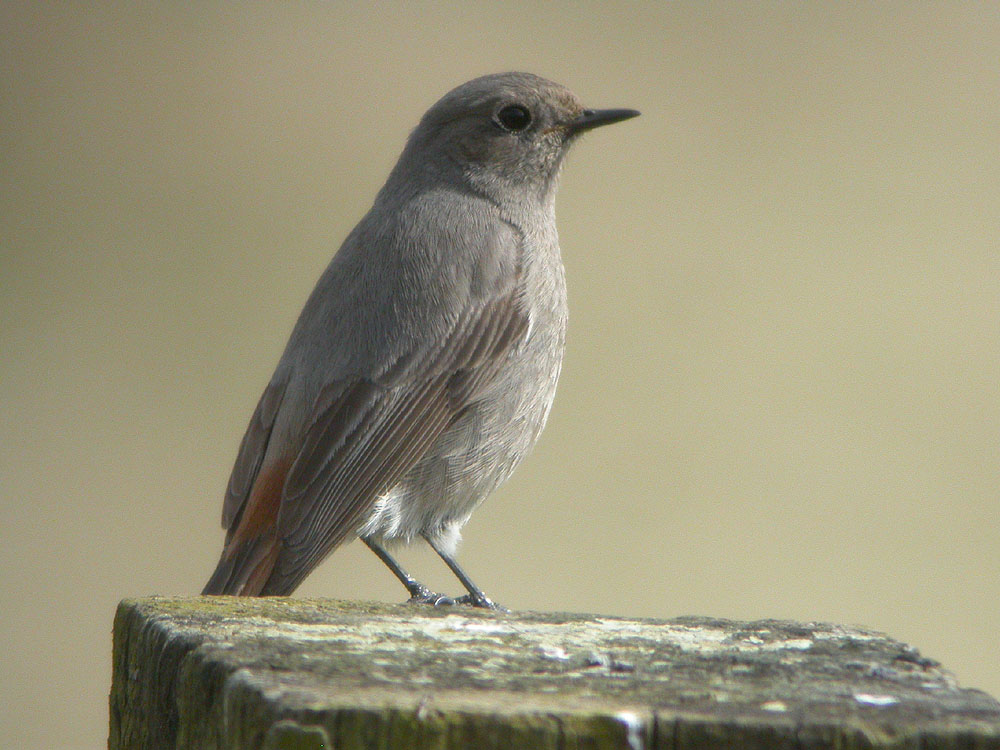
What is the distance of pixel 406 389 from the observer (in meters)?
3.69

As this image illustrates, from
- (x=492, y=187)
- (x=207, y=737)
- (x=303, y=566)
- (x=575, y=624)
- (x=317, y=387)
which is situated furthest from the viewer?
(x=492, y=187)

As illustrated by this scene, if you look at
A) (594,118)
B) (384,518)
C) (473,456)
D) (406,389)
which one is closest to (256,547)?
(384,518)

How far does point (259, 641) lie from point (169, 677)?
A: 14 cm

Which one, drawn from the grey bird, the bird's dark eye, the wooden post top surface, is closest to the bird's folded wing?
the grey bird

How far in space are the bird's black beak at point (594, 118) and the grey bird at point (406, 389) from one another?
1.17 feet

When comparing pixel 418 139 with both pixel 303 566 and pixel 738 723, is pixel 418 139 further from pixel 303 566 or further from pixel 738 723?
pixel 738 723

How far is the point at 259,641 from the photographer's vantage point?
180 centimetres

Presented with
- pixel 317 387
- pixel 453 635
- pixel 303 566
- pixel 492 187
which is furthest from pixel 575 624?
pixel 492 187

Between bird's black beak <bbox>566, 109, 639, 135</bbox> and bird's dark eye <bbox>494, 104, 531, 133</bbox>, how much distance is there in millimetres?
168

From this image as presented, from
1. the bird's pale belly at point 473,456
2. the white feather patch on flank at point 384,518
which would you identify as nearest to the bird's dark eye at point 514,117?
the bird's pale belly at point 473,456

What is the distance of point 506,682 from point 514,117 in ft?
10.2

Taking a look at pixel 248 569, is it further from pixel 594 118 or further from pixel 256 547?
pixel 594 118

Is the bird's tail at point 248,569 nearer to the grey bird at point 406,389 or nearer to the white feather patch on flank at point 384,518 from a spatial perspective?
the grey bird at point 406,389

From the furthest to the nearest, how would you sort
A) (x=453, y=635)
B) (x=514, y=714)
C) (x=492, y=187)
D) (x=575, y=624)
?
(x=492, y=187) → (x=575, y=624) → (x=453, y=635) → (x=514, y=714)
